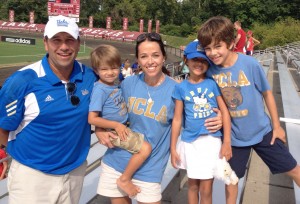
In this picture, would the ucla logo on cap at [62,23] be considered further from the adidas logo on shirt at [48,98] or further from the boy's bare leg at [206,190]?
the boy's bare leg at [206,190]

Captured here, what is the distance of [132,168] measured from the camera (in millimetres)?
2316

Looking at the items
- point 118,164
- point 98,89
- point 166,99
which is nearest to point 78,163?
point 118,164

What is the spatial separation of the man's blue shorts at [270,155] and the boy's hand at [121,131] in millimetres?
825

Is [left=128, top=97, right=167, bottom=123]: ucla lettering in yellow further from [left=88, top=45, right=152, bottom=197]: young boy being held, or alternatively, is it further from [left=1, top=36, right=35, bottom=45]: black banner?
[left=1, top=36, right=35, bottom=45]: black banner

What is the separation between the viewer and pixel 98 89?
7.57 ft

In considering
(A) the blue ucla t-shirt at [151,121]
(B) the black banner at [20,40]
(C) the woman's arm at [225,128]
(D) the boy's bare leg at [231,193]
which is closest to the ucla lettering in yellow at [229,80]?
(C) the woman's arm at [225,128]

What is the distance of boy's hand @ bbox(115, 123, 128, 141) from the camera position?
2.30 meters

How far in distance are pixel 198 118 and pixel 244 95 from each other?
1.19ft

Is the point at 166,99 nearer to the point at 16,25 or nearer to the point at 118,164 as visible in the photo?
the point at 118,164

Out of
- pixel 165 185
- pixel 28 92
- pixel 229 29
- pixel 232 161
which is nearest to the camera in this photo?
pixel 28 92

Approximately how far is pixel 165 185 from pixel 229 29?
5.38ft

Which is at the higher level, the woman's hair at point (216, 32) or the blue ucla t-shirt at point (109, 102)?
the woman's hair at point (216, 32)

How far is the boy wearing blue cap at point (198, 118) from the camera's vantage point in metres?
2.36

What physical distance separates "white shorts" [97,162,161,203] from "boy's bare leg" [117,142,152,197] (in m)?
0.06
